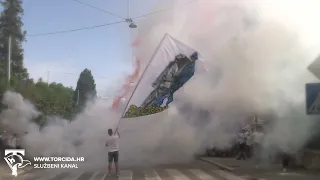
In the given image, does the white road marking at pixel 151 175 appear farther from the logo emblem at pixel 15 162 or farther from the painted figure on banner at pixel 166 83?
the logo emblem at pixel 15 162

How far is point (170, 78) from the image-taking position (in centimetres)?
1438

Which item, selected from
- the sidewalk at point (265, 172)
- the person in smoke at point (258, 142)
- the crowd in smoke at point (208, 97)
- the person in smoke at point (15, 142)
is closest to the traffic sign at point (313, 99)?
the sidewalk at point (265, 172)

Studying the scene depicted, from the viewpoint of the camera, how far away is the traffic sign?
1041cm

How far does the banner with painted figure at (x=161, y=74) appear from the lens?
A: 14.3 metres

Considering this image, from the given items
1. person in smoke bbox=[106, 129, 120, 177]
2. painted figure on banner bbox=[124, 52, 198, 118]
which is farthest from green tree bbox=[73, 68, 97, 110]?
person in smoke bbox=[106, 129, 120, 177]

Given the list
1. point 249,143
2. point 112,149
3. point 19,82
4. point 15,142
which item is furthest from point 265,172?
point 19,82

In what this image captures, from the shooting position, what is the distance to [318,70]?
35.6 feet

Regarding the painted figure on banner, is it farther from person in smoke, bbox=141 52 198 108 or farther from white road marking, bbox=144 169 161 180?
white road marking, bbox=144 169 161 180

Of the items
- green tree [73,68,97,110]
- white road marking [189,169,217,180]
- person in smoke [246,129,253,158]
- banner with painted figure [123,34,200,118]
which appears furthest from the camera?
green tree [73,68,97,110]

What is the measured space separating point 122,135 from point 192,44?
3869 millimetres

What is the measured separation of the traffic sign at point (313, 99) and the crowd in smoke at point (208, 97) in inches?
115

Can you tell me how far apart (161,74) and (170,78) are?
13.2 inches

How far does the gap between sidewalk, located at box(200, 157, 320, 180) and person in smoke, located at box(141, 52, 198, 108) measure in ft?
11.3

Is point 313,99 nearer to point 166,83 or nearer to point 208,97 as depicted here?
point 166,83
